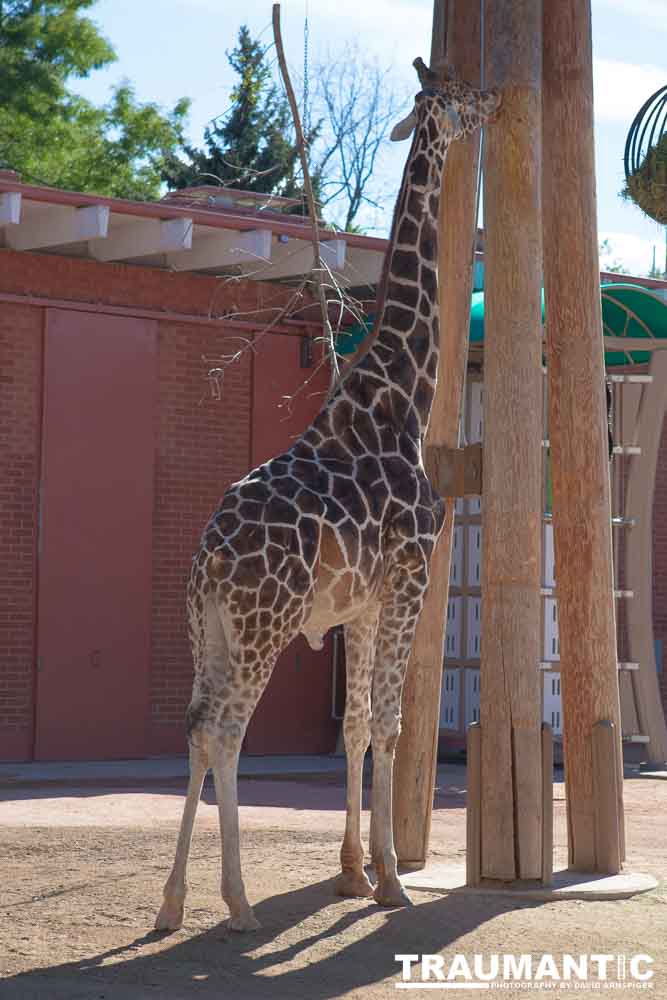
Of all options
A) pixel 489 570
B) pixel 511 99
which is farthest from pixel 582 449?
pixel 511 99

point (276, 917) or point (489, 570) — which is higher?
point (489, 570)

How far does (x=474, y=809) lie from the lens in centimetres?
768

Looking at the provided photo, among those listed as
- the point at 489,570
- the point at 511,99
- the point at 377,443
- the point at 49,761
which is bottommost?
the point at 49,761

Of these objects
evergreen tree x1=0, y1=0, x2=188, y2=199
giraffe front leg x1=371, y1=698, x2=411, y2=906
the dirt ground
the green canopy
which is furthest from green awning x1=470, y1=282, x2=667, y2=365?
evergreen tree x1=0, y1=0, x2=188, y2=199

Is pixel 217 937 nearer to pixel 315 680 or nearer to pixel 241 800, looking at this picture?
pixel 241 800

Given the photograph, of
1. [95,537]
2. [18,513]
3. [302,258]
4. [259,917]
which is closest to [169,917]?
[259,917]

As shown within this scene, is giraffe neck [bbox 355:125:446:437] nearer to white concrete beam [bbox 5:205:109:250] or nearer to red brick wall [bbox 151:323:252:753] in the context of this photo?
white concrete beam [bbox 5:205:109:250]

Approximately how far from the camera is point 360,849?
7477 mm

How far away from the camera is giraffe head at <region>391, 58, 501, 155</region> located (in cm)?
788

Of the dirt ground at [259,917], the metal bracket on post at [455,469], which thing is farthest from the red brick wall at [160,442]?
the metal bracket on post at [455,469]

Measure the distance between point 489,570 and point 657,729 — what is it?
7448mm

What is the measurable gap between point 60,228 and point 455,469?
6980 mm

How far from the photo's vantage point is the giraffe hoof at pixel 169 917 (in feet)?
21.6

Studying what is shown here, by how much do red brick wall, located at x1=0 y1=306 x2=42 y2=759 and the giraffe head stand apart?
7190 millimetres
